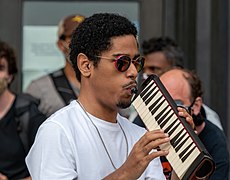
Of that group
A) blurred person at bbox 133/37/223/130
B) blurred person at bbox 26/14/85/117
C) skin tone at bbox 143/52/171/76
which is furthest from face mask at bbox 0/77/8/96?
skin tone at bbox 143/52/171/76

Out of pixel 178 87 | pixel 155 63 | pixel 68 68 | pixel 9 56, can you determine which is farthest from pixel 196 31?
pixel 178 87

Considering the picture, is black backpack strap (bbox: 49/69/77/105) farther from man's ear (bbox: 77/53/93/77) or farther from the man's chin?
the man's chin

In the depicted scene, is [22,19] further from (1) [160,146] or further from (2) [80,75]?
(1) [160,146]

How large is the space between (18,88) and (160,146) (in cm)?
440

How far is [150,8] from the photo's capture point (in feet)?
24.9

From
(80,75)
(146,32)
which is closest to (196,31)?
(146,32)

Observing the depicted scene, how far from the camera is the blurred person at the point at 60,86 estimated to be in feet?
18.6

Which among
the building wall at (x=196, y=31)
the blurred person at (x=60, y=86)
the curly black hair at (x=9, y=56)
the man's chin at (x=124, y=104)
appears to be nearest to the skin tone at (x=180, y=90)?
the blurred person at (x=60, y=86)

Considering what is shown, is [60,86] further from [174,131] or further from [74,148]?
[174,131]

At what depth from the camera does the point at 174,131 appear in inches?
122

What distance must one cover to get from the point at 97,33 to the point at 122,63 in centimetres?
21

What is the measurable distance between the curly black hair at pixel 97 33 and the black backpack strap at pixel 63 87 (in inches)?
83.6

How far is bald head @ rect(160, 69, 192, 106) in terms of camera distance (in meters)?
4.70

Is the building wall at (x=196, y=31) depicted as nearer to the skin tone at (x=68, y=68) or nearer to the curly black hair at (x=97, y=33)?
the skin tone at (x=68, y=68)
